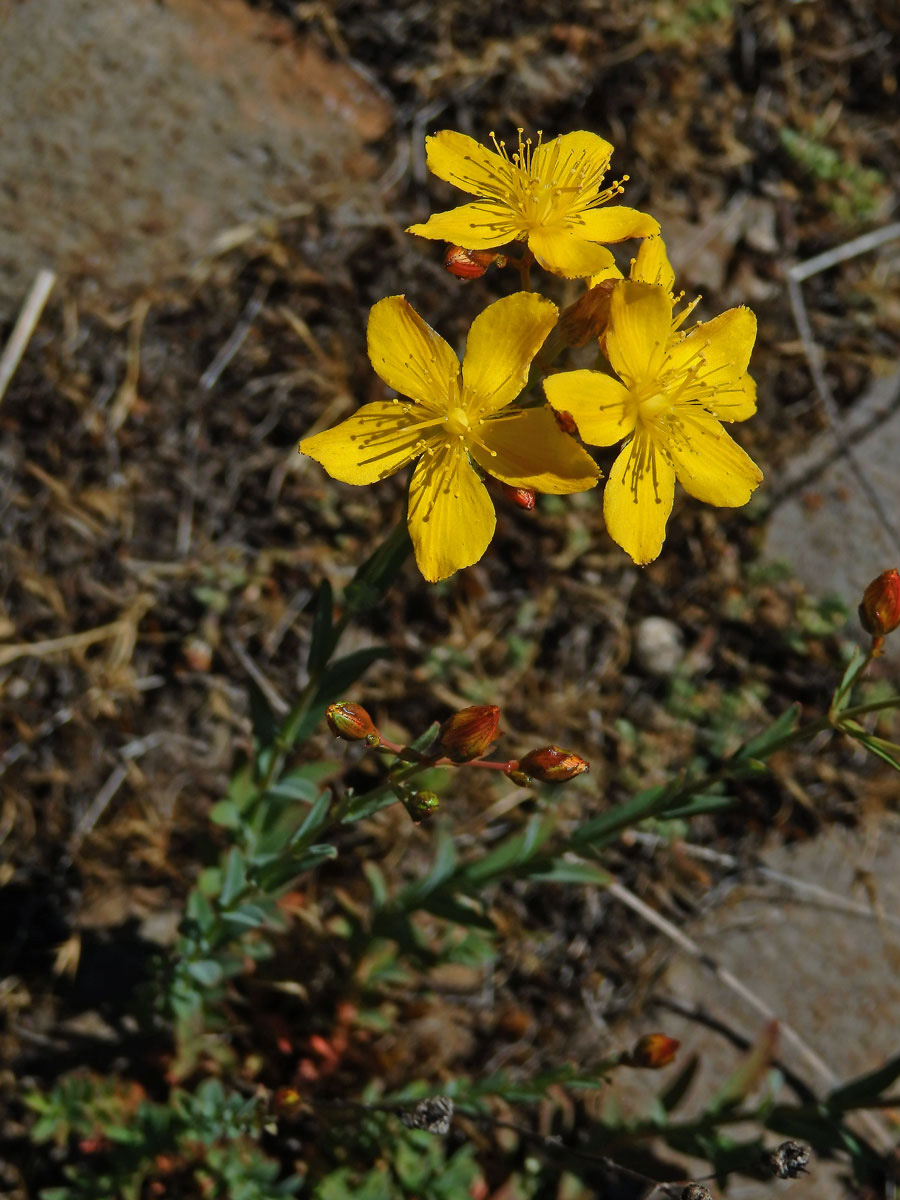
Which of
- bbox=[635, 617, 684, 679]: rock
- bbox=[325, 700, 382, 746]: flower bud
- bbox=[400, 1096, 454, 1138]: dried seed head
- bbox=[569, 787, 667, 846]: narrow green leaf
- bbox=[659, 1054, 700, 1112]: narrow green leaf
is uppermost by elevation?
bbox=[325, 700, 382, 746]: flower bud

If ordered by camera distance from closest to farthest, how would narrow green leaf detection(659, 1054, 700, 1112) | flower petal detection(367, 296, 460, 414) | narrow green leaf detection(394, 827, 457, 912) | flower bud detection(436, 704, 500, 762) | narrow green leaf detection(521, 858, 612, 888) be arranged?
flower bud detection(436, 704, 500, 762), flower petal detection(367, 296, 460, 414), narrow green leaf detection(521, 858, 612, 888), narrow green leaf detection(394, 827, 457, 912), narrow green leaf detection(659, 1054, 700, 1112)

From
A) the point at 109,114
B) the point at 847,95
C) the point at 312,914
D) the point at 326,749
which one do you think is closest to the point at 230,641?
the point at 326,749

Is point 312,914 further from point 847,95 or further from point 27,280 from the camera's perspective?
point 847,95

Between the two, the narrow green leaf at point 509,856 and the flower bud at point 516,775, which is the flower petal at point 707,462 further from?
the narrow green leaf at point 509,856

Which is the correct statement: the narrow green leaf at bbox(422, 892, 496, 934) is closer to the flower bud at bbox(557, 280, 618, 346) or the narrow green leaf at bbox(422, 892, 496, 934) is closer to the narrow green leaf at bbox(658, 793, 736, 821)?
the narrow green leaf at bbox(658, 793, 736, 821)

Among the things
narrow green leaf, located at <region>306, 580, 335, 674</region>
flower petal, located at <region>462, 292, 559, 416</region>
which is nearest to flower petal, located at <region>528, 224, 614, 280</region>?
flower petal, located at <region>462, 292, 559, 416</region>

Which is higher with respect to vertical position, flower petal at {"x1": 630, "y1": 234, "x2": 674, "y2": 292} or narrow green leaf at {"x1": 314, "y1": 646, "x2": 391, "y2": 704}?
flower petal at {"x1": 630, "y1": 234, "x2": 674, "y2": 292}
